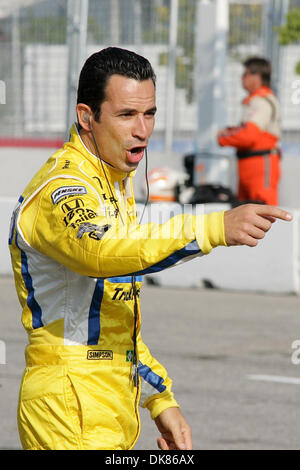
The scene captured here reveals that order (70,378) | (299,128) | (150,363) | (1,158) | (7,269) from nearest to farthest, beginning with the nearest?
(70,378)
(150,363)
(7,269)
(299,128)
(1,158)

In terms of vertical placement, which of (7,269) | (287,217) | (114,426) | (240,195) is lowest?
(7,269)

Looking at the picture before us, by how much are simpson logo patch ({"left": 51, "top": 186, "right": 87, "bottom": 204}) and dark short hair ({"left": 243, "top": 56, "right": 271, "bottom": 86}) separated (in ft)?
28.1

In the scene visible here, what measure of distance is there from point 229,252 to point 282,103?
4.78 m

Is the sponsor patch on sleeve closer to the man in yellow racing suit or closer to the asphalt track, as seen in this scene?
the man in yellow racing suit

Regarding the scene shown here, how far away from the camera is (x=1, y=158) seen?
18.3 metres

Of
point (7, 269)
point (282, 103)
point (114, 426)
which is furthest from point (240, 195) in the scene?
point (114, 426)

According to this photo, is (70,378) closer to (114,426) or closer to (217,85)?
(114,426)

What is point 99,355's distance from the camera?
2.88 m

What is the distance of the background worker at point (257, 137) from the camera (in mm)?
11055

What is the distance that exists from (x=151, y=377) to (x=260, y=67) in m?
8.18

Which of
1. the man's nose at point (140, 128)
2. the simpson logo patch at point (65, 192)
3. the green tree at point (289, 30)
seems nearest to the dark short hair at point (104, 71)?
the man's nose at point (140, 128)

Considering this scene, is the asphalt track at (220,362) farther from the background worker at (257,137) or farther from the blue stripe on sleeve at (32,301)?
the blue stripe on sleeve at (32,301)

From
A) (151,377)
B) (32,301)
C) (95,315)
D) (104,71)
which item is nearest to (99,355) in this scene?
(95,315)

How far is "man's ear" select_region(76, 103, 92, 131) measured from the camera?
2.91 m
